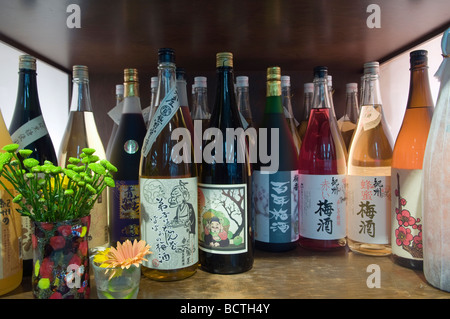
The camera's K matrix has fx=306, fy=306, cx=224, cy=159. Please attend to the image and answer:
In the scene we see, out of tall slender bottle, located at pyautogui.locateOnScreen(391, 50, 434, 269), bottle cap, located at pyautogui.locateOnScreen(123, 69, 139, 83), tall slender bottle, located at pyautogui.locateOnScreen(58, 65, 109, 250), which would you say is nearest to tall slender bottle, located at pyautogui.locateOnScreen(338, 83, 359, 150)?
tall slender bottle, located at pyautogui.locateOnScreen(391, 50, 434, 269)

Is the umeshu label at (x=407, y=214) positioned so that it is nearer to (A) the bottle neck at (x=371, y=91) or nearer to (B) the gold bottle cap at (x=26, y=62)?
(A) the bottle neck at (x=371, y=91)

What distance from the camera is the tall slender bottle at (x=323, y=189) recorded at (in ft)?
2.21

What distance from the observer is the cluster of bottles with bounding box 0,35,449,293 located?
1.80 feet

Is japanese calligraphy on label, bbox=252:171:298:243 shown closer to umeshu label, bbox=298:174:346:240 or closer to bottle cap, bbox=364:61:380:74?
umeshu label, bbox=298:174:346:240

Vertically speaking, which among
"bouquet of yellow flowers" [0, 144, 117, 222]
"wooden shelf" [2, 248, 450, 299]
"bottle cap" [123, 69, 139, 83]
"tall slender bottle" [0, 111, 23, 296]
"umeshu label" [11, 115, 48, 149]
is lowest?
"wooden shelf" [2, 248, 450, 299]

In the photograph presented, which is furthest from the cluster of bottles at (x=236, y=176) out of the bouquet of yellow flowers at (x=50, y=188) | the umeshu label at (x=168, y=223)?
the bouquet of yellow flowers at (x=50, y=188)

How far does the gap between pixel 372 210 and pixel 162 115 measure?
19.0 inches

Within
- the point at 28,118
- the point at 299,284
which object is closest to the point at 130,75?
the point at 28,118

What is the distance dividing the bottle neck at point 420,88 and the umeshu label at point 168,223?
0.49 metres

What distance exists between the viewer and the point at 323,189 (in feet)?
2.21

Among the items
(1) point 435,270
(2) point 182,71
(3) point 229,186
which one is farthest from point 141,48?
(1) point 435,270

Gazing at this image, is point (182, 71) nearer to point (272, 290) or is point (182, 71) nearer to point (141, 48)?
point (141, 48)

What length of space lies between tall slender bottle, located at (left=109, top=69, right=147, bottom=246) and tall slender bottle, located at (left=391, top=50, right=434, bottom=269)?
0.52 m

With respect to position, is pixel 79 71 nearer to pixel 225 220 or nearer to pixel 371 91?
pixel 225 220
